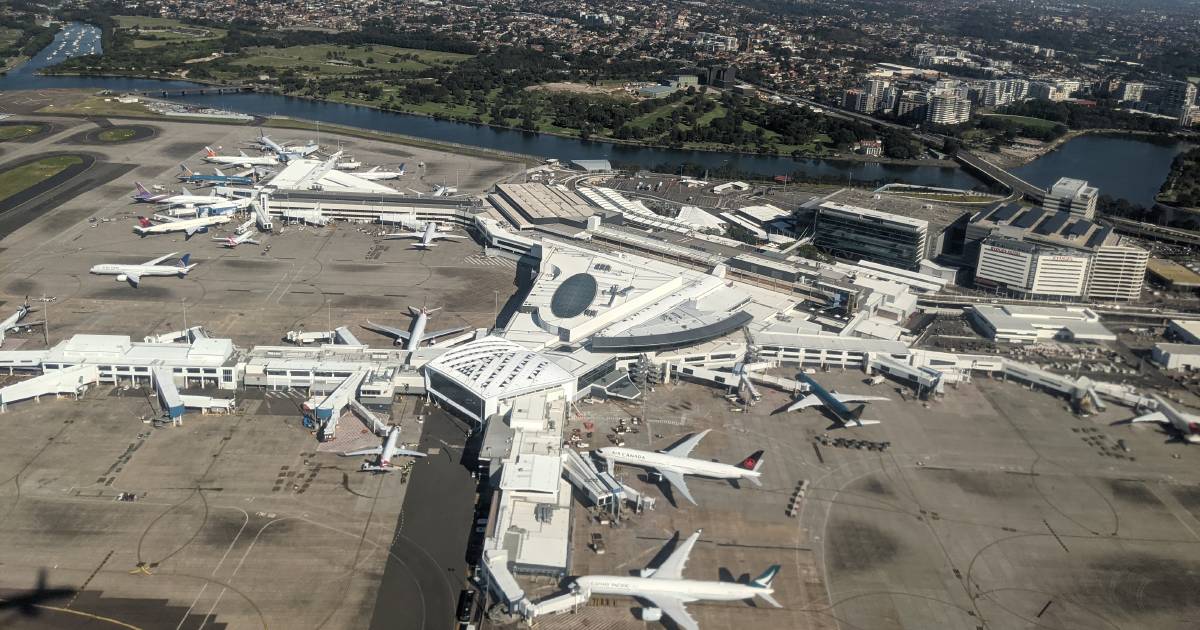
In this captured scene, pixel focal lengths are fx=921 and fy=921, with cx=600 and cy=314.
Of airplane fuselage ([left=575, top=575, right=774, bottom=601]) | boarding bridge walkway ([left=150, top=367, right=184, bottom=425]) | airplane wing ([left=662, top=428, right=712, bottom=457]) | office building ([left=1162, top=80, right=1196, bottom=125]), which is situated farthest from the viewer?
office building ([left=1162, top=80, right=1196, bottom=125])

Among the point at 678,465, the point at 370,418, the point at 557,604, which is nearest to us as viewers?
the point at 557,604

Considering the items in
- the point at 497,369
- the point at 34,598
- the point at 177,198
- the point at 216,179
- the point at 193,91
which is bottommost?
the point at 34,598

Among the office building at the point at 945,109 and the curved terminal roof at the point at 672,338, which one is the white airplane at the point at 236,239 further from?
the office building at the point at 945,109

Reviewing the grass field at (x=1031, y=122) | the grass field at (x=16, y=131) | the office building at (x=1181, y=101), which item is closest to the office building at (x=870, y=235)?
the grass field at (x=1031, y=122)

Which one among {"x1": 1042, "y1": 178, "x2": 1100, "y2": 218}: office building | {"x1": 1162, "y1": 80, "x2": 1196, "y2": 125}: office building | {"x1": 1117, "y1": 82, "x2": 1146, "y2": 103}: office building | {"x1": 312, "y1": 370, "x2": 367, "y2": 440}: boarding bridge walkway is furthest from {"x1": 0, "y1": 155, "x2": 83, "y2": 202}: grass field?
{"x1": 1117, "y1": 82, "x2": 1146, "y2": 103}: office building

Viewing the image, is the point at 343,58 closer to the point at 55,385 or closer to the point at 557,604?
the point at 55,385

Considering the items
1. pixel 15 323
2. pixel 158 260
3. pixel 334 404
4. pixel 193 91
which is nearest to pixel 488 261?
pixel 158 260

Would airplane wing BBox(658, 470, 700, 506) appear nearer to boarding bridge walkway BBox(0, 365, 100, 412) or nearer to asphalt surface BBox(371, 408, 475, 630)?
asphalt surface BBox(371, 408, 475, 630)
